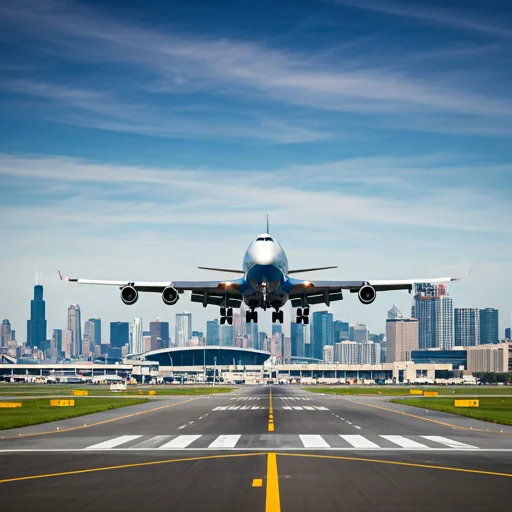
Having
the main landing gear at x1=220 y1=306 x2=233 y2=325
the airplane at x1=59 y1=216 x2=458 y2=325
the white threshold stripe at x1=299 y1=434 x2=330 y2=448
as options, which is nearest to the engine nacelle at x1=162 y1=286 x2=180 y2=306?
the airplane at x1=59 y1=216 x2=458 y2=325

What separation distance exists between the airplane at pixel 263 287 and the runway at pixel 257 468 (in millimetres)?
10817

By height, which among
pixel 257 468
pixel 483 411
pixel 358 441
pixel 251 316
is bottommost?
pixel 483 411

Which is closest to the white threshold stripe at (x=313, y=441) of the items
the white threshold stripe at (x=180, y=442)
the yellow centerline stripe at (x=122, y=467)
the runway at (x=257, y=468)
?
the runway at (x=257, y=468)

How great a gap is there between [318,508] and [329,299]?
43.3 m

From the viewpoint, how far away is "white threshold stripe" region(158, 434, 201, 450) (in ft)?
105

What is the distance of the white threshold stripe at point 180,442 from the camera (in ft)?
105

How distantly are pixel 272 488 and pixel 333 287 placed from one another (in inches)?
1452

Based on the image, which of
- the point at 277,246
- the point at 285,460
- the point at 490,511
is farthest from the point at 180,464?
the point at 277,246

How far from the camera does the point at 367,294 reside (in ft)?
180

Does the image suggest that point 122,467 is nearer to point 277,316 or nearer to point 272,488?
point 272,488

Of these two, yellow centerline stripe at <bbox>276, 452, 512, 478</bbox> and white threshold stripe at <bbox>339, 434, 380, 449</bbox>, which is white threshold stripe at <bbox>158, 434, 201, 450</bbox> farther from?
white threshold stripe at <bbox>339, 434, 380, 449</bbox>

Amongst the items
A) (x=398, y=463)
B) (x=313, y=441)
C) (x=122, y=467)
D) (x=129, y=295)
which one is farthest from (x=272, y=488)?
(x=129, y=295)

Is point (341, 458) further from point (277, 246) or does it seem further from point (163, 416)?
point (163, 416)

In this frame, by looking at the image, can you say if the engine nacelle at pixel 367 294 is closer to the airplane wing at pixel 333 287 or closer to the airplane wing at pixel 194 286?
the airplane wing at pixel 333 287
